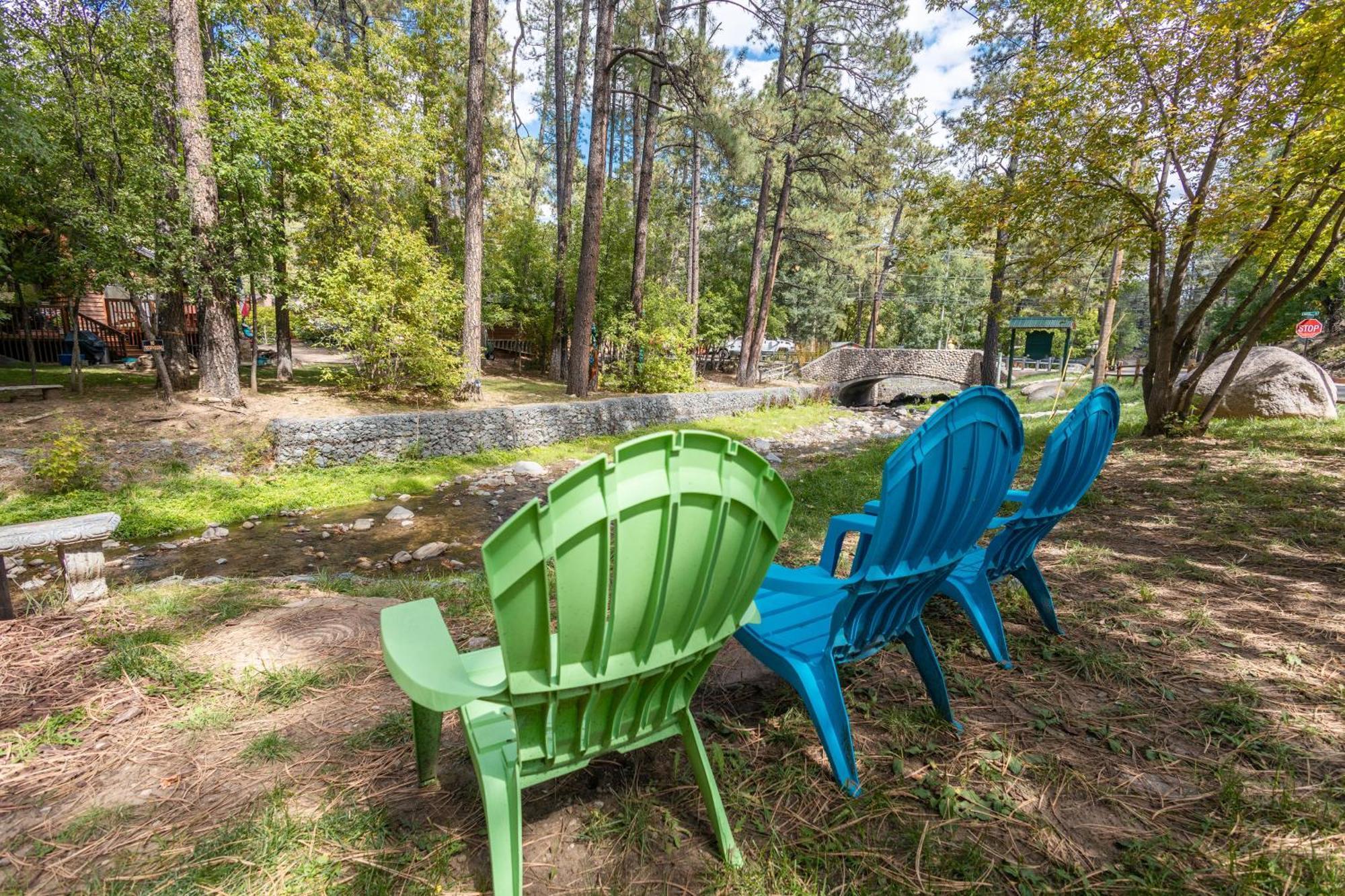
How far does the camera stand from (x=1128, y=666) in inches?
87.0

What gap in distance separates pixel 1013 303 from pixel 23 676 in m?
11.1

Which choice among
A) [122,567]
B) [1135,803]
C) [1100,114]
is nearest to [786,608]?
[1135,803]

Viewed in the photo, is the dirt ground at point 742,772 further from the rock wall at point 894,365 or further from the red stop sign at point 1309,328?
the rock wall at point 894,365

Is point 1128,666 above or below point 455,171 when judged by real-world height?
below

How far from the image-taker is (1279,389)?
8.42 m

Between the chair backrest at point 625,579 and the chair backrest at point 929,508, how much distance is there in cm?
37

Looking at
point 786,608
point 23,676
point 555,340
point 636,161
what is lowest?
point 23,676

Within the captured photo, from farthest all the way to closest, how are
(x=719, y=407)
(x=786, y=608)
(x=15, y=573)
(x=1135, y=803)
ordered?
(x=719, y=407) < (x=15, y=573) < (x=786, y=608) < (x=1135, y=803)

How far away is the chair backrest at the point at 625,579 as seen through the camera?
97 centimetres

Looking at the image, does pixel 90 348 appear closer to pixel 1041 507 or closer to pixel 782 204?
pixel 782 204

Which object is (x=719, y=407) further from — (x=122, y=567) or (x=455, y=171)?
(x=122, y=567)

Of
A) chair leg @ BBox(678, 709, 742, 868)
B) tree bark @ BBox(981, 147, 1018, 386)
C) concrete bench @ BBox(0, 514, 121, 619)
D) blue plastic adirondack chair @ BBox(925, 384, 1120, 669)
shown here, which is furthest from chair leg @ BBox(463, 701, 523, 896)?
tree bark @ BBox(981, 147, 1018, 386)

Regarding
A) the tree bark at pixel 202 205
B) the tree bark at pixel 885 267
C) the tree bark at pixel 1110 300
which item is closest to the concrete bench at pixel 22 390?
the tree bark at pixel 202 205

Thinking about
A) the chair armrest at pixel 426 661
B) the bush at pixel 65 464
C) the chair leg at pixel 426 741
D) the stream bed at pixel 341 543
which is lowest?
the stream bed at pixel 341 543
